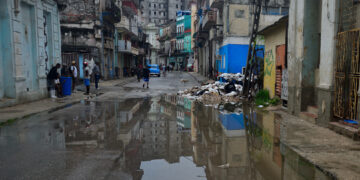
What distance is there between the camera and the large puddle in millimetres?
4477

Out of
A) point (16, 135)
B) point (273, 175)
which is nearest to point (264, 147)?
point (273, 175)

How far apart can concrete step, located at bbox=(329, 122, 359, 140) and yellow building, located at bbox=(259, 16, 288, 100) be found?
3.69 metres

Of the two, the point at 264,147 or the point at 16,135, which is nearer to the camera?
the point at 264,147

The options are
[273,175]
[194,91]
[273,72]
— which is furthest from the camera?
[194,91]

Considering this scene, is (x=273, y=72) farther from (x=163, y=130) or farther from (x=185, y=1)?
(x=185, y=1)

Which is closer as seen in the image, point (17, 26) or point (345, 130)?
point (345, 130)

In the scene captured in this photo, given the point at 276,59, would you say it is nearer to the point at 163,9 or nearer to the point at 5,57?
the point at 5,57

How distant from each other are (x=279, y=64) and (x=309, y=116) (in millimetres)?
3958

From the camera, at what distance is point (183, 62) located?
77.0 metres

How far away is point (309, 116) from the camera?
8.38m

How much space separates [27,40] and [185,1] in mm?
92511

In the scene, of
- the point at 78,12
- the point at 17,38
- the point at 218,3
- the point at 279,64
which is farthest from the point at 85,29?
the point at 279,64

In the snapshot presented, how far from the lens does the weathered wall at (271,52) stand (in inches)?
464

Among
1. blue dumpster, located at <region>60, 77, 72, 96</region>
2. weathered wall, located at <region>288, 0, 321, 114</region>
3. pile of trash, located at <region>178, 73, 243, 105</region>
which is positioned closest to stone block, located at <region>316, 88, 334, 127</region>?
weathered wall, located at <region>288, 0, 321, 114</region>
